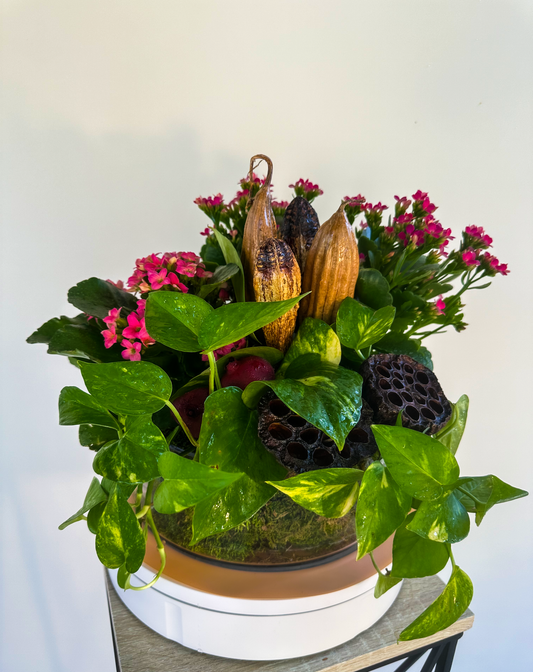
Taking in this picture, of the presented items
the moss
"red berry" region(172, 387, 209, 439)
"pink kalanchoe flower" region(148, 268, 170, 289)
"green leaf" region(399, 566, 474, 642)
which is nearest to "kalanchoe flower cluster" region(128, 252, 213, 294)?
"pink kalanchoe flower" region(148, 268, 170, 289)

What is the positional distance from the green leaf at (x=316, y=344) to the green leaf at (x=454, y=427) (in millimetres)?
112

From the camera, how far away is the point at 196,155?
0.76m

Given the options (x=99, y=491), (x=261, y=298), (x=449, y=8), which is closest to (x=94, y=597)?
(x=99, y=491)

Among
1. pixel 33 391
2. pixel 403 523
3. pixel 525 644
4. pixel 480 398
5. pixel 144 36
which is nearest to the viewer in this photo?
pixel 403 523

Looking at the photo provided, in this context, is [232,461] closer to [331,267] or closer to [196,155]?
[331,267]

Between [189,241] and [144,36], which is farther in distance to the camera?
[189,241]

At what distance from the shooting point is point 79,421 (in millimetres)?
364

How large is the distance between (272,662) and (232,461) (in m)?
0.26

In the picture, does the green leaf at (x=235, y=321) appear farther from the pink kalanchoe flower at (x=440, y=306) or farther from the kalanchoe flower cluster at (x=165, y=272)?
the pink kalanchoe flower at (x=440, y=306)

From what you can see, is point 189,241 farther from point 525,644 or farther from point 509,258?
point 525,644

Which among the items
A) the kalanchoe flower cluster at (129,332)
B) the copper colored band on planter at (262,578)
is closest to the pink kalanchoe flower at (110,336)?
the kalanchoe flower cluster at (129,332)

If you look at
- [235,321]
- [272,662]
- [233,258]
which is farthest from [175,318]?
[272,662]

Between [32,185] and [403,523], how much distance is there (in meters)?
0.70

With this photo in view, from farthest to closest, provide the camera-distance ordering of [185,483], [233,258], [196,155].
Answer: [196,155] < [233,258] < [185,483]
